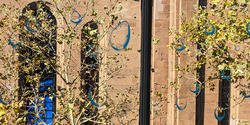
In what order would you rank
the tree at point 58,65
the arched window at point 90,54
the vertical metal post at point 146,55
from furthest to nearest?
the vertical metal post at point 146,55, the arched window at point 90,54, the tree at point 58,65

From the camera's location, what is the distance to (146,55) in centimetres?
1163

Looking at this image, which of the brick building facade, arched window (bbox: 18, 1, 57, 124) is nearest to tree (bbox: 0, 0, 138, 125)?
arched window (bbox: 18, 1, 57, 124)

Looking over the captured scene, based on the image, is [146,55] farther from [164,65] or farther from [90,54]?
[90,54]

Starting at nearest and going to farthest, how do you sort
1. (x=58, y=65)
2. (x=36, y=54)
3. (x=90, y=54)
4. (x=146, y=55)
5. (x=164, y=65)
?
1. (x=36, y=54)
2. (x=90, y=54)
3. (x=58, y=65)
4. (x=146, y=55)
5. (x=164, y=65)

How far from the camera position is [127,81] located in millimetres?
11398

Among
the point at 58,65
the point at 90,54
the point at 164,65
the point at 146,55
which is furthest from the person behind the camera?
the point at 164,65

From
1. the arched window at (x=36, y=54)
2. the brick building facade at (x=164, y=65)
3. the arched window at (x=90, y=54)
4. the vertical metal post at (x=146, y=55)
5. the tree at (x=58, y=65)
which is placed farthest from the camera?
the brick building facade at (x=164, y=65)

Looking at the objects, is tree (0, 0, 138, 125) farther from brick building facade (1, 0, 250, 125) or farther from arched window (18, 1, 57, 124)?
brick building facade (1, 0, 250, 125)

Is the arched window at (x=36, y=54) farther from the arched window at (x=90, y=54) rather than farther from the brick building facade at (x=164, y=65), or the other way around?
the brick building facade at (x=164, y=65)

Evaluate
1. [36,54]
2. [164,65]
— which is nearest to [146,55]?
[164,65]

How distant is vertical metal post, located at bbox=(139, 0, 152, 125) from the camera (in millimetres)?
10867

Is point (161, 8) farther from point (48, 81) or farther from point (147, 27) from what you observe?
point (48, 81)

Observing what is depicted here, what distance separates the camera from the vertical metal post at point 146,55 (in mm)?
10867

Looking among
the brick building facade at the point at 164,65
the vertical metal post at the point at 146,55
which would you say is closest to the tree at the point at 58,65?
the vertical metal post at the point at 146,55
